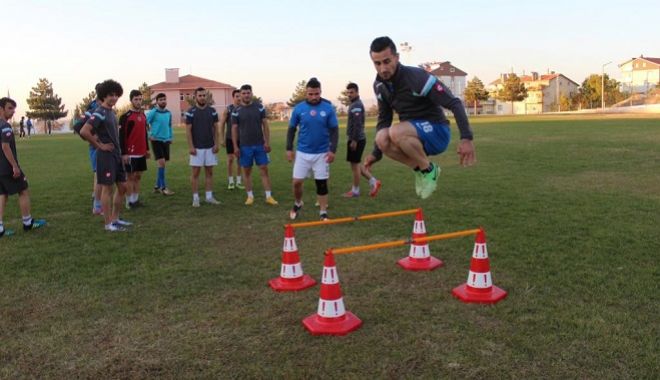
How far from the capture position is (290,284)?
16.2 ft

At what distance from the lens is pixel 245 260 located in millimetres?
5945

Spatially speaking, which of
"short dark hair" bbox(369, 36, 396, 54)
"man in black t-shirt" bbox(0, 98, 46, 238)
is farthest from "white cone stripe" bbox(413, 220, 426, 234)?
"man in black t-shirt" bbox(0, 98, 46, 238)

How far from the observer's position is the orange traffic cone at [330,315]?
396cm

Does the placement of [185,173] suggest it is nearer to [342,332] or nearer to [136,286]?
[136,286]

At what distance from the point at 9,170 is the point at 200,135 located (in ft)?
10.3

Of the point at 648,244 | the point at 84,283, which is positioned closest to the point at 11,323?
the point at 84,283

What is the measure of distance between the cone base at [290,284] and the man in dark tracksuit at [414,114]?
1428 mm

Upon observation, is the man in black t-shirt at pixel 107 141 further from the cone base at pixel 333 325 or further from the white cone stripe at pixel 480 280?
the white cone stripe at pixel 480 280

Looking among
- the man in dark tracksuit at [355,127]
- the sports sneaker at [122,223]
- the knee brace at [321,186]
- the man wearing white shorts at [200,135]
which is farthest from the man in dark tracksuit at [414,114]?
the man wearing white shorts at [200,135]

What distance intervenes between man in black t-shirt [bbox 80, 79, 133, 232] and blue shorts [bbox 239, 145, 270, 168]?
2262 mm

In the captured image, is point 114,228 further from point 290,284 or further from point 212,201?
point 290,284

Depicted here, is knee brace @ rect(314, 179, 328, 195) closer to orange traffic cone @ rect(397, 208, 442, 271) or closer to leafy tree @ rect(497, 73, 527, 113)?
orange traffic cone @ rect(397, 208, 442, 271)

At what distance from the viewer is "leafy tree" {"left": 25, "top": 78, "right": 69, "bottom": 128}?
7856 centimetres

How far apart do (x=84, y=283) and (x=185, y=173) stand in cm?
968
